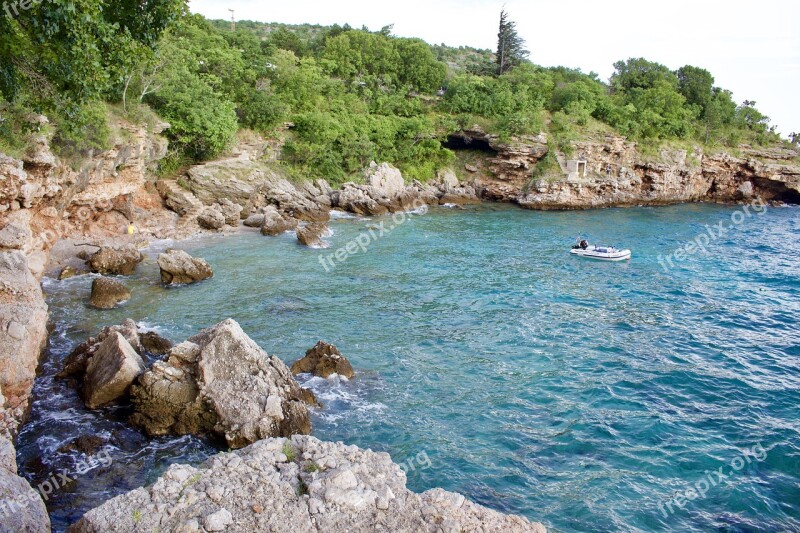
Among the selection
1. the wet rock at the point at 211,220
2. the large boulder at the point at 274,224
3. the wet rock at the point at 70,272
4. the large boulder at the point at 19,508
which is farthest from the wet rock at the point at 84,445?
the wet rock at the point at 211,220

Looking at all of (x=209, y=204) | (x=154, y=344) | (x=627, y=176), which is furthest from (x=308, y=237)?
(x=627, y=176)

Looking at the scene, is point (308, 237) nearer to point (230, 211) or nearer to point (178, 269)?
point (230, 211)

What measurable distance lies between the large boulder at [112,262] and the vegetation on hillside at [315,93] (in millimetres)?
5494

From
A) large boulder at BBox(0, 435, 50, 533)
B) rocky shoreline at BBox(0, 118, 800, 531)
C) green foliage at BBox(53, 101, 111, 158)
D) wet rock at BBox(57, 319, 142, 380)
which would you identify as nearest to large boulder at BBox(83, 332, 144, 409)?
rocky shoreline at BBox(0, 118, 800, 531)

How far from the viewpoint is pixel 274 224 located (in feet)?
119

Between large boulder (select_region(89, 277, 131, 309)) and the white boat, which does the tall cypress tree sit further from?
large boulder (select_region(89, 277, 131, 309))

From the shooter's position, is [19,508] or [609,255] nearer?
[19,508]

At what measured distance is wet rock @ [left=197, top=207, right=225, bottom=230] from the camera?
35625mm

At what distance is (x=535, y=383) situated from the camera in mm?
17781

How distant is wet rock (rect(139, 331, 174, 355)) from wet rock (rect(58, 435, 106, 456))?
4.61m

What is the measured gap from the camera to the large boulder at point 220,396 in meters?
13.4

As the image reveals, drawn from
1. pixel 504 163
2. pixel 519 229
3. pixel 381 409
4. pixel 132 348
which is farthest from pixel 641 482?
pixel 504 163

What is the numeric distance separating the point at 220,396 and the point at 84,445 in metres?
3.17

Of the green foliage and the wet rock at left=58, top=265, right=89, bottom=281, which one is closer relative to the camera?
the wet rock at left=58, top=265, right=89, bottom=281
